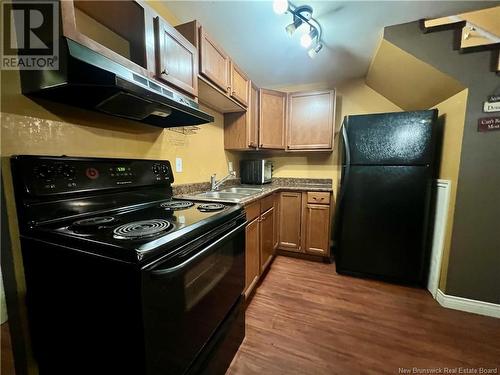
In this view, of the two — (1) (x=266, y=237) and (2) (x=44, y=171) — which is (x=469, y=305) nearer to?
(1) (x=266, y=237)

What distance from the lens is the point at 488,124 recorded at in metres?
1.54

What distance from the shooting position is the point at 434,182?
78.0 inches

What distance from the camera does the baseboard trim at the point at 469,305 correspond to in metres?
1.62

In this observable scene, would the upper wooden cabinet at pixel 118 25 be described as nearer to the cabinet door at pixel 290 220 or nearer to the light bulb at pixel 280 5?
the light bulb at pixel 280 5

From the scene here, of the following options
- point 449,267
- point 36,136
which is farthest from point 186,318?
point 449,267

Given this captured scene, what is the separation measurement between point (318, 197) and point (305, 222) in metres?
0.34

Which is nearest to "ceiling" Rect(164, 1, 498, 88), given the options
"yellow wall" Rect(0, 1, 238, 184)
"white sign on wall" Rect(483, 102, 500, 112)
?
"yellow wall" Rect(0, 1, 238, 184)

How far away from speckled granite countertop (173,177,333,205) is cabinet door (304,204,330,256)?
239 mm

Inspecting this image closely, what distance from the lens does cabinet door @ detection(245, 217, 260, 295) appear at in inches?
65.3

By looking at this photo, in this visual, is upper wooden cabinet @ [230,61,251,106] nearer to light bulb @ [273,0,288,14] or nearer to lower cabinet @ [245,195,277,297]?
light bulb @ [273,0,288,14]

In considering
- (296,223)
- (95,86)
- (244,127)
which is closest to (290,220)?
(296,223)

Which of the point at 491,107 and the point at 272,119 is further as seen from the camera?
the point at 272,119

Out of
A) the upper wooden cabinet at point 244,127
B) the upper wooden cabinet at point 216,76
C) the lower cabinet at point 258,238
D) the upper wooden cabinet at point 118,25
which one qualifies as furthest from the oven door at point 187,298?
the upper wooden cabinet at point 244,127

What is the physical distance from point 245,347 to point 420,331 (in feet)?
4.06
